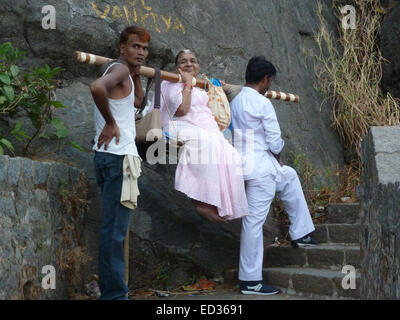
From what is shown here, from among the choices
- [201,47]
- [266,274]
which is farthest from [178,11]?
[266,274]

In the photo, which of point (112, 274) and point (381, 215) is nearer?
point (381, 215)

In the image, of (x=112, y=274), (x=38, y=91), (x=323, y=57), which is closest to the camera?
(x=112, y=274)

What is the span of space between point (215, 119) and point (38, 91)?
1.38 metres

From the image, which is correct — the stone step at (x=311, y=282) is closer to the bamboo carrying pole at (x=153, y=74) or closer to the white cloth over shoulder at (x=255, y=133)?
the white cloth over shoulder at (x=255, y=133)

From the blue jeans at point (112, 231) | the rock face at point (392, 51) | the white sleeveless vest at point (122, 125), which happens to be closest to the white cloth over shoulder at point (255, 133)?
the white sleeveless vest at point (122, 125)

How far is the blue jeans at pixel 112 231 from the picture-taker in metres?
3.66

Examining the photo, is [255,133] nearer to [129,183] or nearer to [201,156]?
[201,156]

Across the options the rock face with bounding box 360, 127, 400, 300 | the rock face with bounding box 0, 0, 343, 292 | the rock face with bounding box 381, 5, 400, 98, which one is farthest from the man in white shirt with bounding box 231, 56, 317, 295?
the rock face with bounding box 381, 5, 400, 98

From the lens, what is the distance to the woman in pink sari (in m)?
4.38

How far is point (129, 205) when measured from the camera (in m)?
3.71

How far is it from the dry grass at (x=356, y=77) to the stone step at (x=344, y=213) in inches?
59.7
